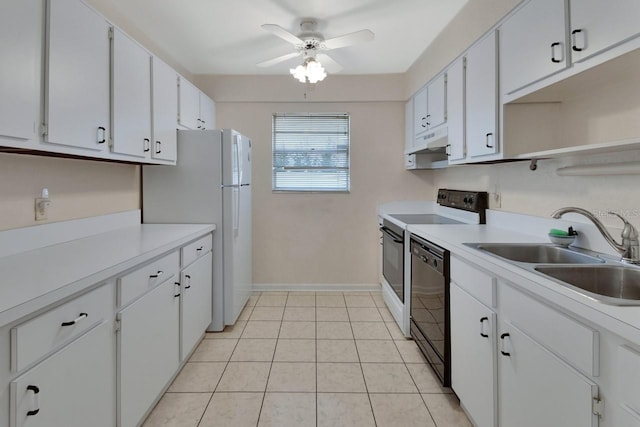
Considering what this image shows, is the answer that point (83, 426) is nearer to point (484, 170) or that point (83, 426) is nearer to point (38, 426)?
point (38, 426)

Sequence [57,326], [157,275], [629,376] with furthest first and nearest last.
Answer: [157,275], [57,326], [629,376]

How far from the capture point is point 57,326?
117 cm

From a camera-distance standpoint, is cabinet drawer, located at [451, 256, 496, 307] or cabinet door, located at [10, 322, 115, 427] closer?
cabinet door, located at [10, 322, 115, 427]

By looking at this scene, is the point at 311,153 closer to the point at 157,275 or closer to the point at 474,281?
the point at 157,275

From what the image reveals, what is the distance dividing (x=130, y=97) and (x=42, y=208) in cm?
83

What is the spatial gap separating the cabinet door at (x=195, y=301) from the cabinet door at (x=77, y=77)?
1.05 m

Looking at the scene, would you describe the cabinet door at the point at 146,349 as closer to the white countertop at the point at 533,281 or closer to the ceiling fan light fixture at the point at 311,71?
the white countertop at the point at 533,281

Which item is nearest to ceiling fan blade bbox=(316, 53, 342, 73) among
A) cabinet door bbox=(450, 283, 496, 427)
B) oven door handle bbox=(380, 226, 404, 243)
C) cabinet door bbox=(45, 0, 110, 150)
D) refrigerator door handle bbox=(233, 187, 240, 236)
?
refrigerator door handle bbox=(233, 187, 240, 236)

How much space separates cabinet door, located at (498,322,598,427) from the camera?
1026 mm

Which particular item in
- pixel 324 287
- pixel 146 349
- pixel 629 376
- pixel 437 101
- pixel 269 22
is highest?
pixel 269 22

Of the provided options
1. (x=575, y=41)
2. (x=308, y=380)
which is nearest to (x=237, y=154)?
(x=308, y=380)

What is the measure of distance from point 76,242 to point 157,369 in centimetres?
88

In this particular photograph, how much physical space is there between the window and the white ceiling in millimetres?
719

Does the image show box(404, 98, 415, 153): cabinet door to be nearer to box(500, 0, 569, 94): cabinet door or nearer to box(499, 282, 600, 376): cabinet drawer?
box(500, 0, 569, 94): cabinet door
